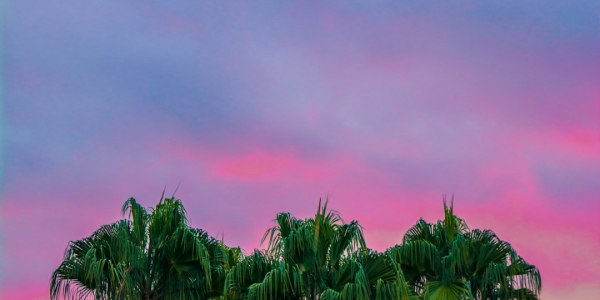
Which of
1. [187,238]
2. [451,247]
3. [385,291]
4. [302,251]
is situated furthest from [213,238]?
[451,247]

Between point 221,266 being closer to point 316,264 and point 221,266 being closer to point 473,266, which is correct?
point 316,264

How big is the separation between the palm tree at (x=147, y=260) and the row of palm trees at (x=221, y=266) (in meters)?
0.02

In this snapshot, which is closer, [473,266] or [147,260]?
[147,260]

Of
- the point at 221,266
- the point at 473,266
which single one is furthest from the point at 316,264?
the point at 473,266

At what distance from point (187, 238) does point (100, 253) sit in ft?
6.47

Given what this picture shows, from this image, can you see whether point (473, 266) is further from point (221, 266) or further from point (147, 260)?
point (147, 260)

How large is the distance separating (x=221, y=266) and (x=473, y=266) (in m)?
6.59

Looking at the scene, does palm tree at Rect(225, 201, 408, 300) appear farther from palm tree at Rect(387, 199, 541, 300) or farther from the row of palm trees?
palm tree at Rect(387, 199, 541, 300)

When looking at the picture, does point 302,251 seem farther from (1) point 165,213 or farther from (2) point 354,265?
(1) point 165,213

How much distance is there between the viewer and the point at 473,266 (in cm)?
2492

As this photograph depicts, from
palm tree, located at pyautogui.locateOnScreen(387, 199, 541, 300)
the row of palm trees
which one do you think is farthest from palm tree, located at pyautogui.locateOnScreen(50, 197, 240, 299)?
palm tree, located at pyautogui.locateOnScreen(387, 199, 541, 300)

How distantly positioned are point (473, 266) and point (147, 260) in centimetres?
840

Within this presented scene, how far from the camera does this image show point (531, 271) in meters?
24.5

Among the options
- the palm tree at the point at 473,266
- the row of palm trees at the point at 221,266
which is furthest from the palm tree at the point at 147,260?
the palm tree at the point at 473,266
